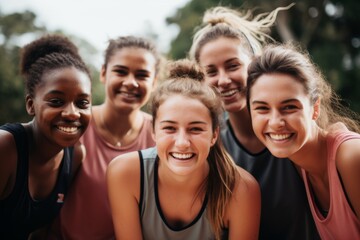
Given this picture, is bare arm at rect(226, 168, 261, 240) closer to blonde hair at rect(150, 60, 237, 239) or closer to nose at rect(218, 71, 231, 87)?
blonde hair at rect(150, 60, 237, 239)

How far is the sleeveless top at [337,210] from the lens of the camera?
2.43 meters

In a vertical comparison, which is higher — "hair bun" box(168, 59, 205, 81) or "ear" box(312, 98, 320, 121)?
"hair bun" box(168, 59, 205, 81)

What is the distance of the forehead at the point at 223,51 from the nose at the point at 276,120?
94 centimetres

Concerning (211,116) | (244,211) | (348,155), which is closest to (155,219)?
(244,211)

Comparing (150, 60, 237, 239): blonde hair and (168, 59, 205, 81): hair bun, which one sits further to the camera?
(168, 59, 205, 81): hair bun

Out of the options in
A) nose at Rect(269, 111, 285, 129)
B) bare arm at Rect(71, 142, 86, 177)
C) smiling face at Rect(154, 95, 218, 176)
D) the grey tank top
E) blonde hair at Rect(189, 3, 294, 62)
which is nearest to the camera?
nose at Rect(269, 111, 285, 129)

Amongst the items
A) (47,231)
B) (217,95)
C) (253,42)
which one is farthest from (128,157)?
(253,42)

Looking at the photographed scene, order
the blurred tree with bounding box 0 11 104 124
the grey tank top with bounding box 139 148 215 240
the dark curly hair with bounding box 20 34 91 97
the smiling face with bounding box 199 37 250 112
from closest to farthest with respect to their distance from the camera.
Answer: the grey tank top with bounding box 139 148 215 240 → the dark curly hair with bounding box 20 34 91 97 → the smiling face with bounding box 199 37 250 112 → the blurred tree with bounding box 0 11 104 124

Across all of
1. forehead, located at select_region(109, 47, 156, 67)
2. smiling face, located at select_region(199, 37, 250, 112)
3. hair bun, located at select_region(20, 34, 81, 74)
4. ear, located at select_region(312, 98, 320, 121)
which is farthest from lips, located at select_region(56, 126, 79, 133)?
ear, located at select_region(312, 98, 320, 121)

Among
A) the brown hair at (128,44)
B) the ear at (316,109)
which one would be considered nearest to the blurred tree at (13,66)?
the brown hair at (128,44)

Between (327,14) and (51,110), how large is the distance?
466 inches

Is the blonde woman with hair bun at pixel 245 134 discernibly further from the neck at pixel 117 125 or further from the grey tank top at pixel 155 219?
the neck at pixel 117 125

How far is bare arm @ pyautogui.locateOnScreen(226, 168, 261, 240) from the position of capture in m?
2.68

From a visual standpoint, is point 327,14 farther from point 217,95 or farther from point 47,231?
point 47,231
